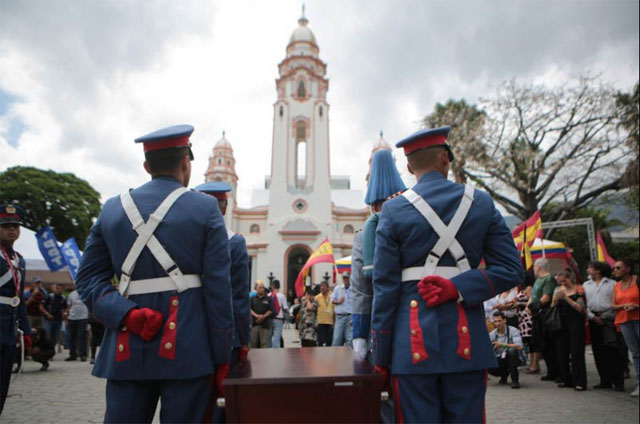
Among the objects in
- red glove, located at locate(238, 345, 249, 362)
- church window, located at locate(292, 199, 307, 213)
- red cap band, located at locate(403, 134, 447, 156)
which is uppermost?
church window, located at locate(292, 199, 307, 213)

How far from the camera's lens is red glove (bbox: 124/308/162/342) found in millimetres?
2064

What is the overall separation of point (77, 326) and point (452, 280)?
1159 centimetres

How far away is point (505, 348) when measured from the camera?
726cm

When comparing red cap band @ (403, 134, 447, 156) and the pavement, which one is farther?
the pavement

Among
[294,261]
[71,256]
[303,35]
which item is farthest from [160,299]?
[303,35]

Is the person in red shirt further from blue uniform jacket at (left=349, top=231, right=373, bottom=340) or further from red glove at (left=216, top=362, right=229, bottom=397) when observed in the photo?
red glove at (left=216, top=362, right=229, bottom=397)

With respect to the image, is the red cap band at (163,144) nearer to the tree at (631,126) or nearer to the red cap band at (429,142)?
the red cap band at (429,142)

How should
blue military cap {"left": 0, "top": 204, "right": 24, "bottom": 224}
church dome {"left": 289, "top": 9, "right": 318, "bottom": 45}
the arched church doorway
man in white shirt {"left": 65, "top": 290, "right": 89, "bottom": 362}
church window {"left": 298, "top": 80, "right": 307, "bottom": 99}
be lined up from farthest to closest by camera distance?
church dome {"left": 289, "top": 9, "right": 318, "bottom": 45} < church window {"left": 298, "top": 80, "right": 307, "bottom": 99} < the arched church doorway < man in white shirt {"left": 65, "top": 290, "right": 89, "bottom": 362} < blue military cap {"left": 0, "top": 204, "right": 24, "bottom": 224}

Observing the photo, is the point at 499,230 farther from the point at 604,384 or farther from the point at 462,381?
the point at 604,384

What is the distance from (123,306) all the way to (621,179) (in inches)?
890

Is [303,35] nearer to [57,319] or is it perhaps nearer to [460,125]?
[460,125]

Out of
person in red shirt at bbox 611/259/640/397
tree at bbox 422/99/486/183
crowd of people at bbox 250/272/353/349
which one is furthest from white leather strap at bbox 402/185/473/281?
tree at bbox 422/99/486/183

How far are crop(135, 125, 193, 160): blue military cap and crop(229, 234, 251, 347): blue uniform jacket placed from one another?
1109 millimetres

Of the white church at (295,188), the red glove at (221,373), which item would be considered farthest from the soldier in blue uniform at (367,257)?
the white church at (295,188)
